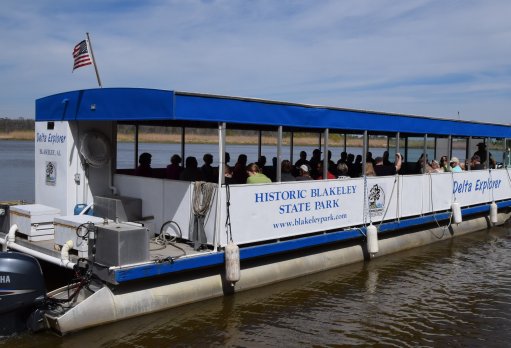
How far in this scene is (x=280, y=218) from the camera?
845 centimetres

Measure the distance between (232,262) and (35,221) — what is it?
3.07 metres

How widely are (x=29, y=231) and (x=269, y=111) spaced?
4.07 meters

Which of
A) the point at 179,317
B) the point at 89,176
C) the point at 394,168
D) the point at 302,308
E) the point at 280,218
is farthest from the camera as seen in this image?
the point at 394,168

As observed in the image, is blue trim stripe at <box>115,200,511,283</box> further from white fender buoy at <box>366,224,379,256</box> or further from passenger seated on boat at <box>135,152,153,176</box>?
passenger seated on boat at <box>135,152,153,176</box>

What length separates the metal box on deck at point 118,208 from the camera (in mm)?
8234

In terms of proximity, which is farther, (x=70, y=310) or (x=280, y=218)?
(x=280, y=218)

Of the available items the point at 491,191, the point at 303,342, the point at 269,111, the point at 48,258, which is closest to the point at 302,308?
the point at 303,342

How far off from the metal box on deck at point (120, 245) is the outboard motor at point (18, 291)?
2.57ft

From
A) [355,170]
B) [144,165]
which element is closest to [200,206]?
[144,165]

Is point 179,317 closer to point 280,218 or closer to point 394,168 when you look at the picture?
point 280,218

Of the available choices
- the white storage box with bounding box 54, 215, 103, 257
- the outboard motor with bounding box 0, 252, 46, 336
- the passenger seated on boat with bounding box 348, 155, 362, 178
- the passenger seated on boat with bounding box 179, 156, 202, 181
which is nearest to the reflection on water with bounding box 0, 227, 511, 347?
the outboard motor with bounding box 0, 252, 46, 336

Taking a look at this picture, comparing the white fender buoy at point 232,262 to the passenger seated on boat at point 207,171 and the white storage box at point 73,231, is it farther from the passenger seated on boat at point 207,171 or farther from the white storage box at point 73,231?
the passenger seated on boat at point 207,171

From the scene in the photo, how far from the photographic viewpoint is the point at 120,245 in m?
6.50

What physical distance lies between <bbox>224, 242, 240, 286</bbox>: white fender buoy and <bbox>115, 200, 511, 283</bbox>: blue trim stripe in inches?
6.0
